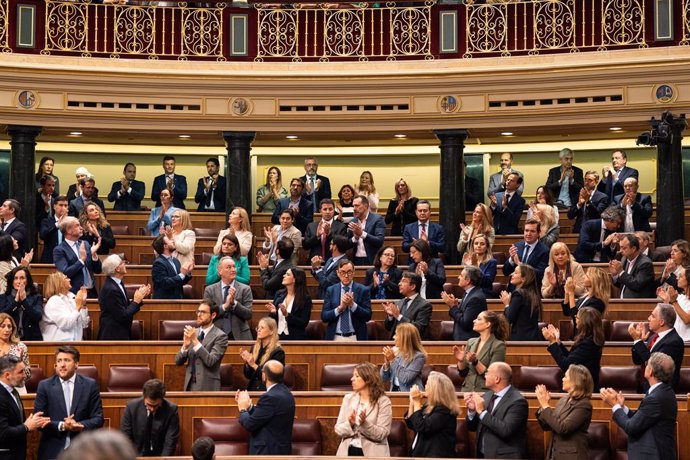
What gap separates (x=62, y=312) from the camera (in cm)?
801

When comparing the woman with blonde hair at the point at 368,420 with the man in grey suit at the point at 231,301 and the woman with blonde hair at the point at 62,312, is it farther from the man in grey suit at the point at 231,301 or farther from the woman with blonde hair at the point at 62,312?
the woman with blonde hair at the point at 62,312

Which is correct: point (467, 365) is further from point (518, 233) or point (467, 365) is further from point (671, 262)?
point (518, 233)

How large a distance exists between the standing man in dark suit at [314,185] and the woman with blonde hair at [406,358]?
15.4ft

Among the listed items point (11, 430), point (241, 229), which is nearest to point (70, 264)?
point (241, 229)

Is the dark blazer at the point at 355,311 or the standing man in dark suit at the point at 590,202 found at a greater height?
the standing man in dark suit at the point at 590,202

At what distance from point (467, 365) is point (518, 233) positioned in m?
4.39

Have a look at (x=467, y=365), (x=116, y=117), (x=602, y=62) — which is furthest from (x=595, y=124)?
(x=467, y=365)

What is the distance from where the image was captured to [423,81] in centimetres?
1248

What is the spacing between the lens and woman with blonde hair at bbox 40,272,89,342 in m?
7.95

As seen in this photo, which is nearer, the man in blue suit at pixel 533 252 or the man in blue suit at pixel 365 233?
the man in blue suit at pixel 533 252

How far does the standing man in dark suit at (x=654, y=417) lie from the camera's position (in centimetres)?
615

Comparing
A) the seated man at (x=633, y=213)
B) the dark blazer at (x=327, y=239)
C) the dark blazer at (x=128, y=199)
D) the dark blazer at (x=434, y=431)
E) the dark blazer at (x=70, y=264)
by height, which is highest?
the dark blazer at (x=128, y=199)

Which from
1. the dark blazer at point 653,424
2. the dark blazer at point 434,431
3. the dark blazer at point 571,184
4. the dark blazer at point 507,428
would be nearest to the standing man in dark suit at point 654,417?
the dark blazer at point 653,424

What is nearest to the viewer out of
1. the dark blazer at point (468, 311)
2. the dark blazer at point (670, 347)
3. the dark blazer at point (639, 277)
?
the dark blazer at point (670, 347)
